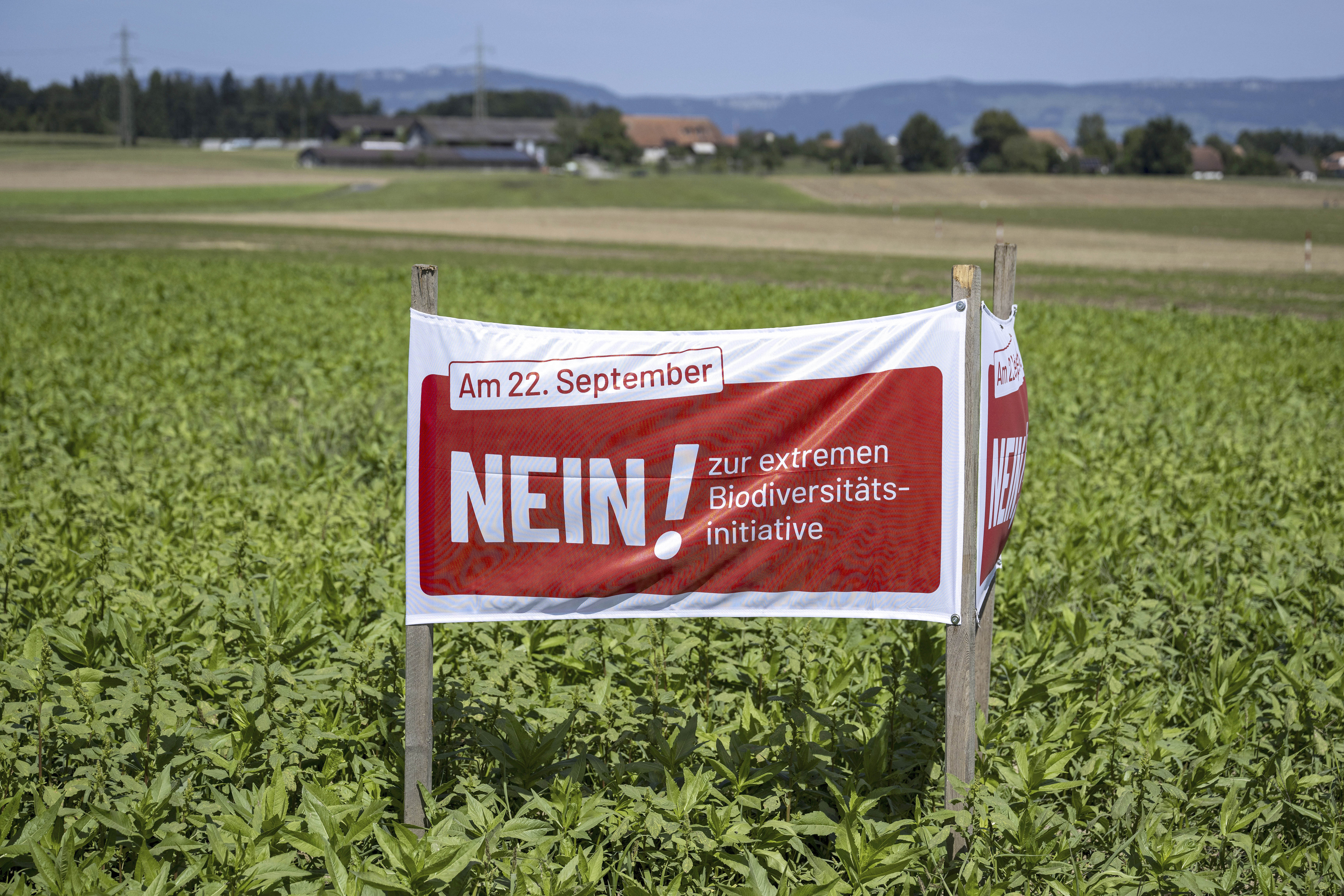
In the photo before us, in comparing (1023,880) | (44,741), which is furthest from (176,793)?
(1023,880)

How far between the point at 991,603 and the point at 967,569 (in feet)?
1.50

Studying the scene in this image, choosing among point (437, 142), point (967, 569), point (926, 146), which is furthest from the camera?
point (437, 142)

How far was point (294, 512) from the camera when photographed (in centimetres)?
680

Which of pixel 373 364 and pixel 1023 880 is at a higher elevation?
pixel 373 364

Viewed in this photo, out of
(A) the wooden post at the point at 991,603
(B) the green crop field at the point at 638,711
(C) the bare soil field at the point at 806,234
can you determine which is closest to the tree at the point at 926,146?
→ (C) the bare soil field at the point at 806,234

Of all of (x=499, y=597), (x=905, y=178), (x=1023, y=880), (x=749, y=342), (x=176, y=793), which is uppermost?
(x=905, y=178)

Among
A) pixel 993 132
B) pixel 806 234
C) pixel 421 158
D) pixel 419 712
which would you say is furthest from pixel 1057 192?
pixel 419 712

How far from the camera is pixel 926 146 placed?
433 feet

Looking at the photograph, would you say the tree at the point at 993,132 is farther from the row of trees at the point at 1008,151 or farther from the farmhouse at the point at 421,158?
the farmhouse at the point at 421,158

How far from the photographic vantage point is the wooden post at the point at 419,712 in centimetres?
342

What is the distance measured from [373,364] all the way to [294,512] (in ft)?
19.5

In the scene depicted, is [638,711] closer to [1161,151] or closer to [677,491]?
[677,491]

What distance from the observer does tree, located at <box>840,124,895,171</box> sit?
134375 millimetres

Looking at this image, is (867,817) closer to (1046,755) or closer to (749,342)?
(1046,755)
